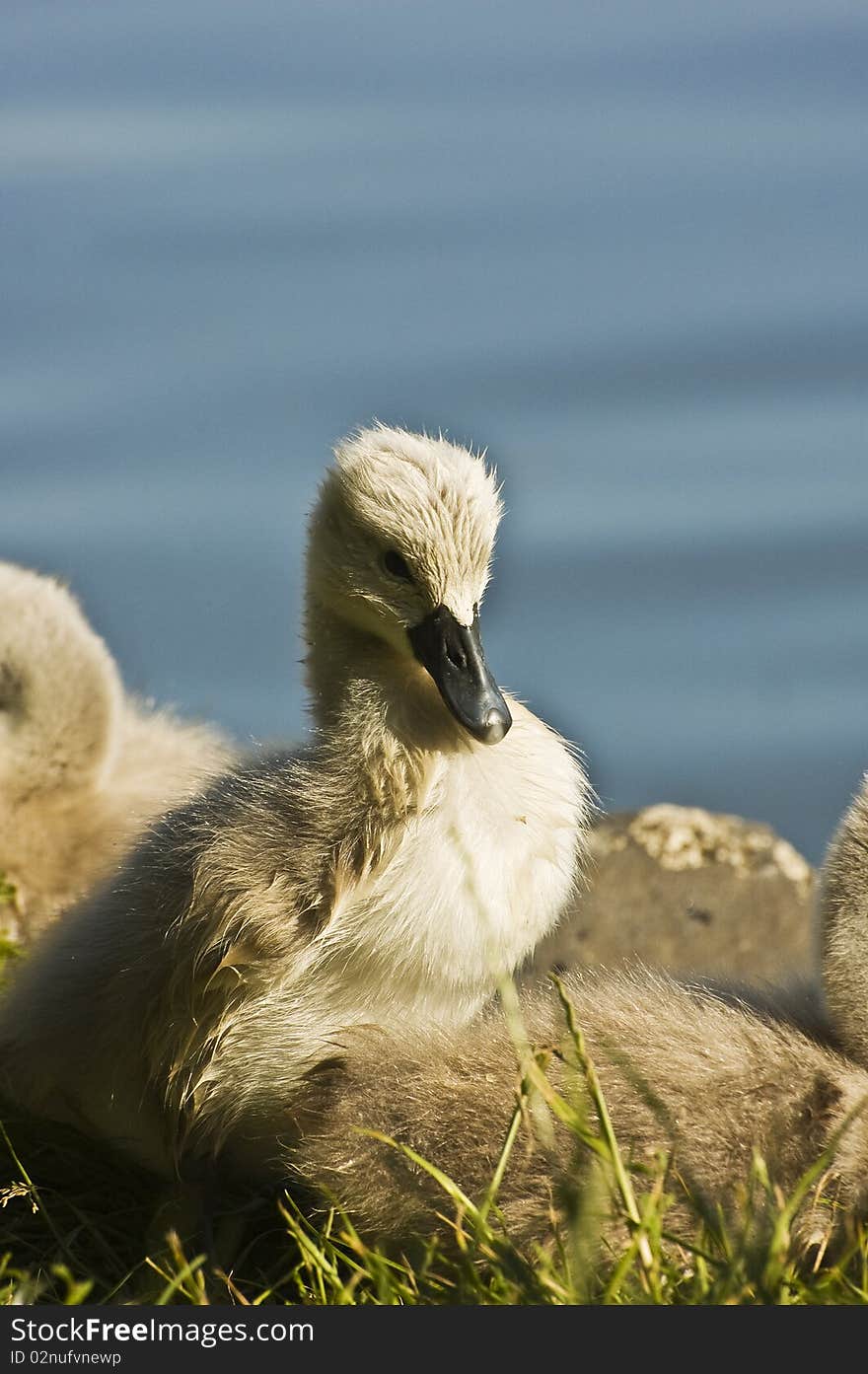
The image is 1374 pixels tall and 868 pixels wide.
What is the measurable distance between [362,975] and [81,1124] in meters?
0.68

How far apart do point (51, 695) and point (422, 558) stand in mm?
1828

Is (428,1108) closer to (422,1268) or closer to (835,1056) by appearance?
(422,1268)

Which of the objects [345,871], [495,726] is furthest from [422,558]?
[345,871]

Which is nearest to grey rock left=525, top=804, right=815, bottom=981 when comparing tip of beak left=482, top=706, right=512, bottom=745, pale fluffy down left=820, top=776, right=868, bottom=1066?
pale fluffy down left=820, top=776, right=868, bottom=1066

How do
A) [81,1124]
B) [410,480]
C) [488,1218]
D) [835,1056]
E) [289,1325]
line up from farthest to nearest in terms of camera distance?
[81,1124] → [410,480] → [835,1056] → [488,1218] → [289,1325]

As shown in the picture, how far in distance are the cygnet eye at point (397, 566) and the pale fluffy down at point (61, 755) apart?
1.20 metres

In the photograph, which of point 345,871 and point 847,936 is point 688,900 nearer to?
point 847,936

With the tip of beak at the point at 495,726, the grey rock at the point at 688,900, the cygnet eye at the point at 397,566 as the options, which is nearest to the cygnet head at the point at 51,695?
the grey rock at the point at 688,900

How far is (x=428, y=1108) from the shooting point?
262cm

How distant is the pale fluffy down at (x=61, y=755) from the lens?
4258mm

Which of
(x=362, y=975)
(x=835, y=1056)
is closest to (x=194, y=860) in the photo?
(x=362, y=975)

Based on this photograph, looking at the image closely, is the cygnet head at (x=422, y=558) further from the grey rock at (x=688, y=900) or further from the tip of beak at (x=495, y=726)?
the grey rock at (x=688, y=900)

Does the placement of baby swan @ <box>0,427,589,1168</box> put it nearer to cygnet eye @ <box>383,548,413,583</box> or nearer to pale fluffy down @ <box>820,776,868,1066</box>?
cygnet eye @ <box>383,548,413,583</box>

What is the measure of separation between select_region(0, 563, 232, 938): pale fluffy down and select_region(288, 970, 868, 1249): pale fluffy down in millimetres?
1487
